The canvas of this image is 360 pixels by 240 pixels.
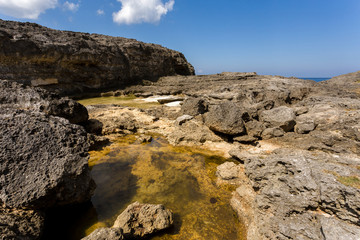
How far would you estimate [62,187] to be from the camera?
367 centimetres

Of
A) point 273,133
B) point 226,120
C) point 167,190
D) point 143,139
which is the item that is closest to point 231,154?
point 226,120

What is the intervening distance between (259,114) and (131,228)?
8.63 metres

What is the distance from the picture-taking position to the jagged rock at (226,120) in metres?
8.09

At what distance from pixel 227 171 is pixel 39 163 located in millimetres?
5048

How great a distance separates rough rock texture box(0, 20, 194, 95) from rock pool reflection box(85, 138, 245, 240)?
17016 millimetres

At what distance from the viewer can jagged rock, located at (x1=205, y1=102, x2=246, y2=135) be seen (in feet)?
26.5

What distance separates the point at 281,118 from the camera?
8.29 metres

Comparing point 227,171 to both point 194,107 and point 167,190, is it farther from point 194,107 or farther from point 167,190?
point 194,107

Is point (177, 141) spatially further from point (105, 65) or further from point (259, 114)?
point (105, 65)

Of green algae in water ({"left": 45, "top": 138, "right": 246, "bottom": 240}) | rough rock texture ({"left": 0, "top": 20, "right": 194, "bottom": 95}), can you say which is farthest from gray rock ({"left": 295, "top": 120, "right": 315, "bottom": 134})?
rough rock texture ({"left": 0, "top": 20, "right": 194, "bottom": 95})

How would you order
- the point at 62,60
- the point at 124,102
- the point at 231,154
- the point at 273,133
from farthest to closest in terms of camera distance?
the point at 62,60, the point at 124,102, the point at 273,133, the point at 231,154

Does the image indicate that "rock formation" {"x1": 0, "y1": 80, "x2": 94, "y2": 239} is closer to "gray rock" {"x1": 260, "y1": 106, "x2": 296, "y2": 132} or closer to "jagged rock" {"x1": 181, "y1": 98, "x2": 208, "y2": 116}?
"jagged rock" {"x1": 181, "y1": 98, "x2": 208, "y2": 116}

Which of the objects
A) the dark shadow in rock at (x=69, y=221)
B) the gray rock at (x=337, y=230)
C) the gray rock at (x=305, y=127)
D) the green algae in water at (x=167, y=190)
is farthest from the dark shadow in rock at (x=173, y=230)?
the gray rock at (x=305, y=127)

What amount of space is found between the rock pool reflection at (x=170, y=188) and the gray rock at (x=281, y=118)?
147 inches
